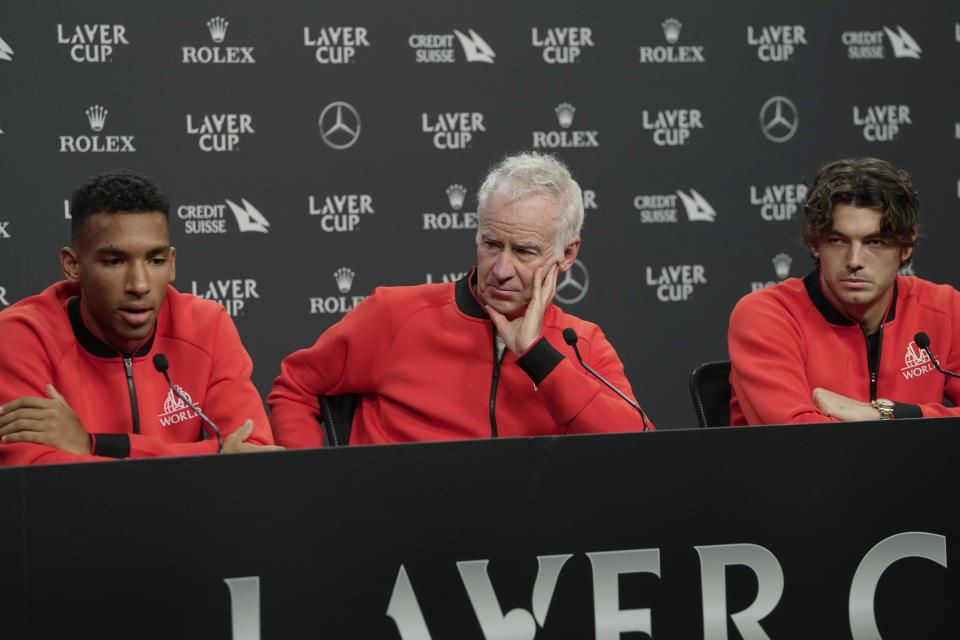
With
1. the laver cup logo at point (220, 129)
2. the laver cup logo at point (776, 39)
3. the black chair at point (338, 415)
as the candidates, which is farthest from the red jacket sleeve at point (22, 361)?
the laver cup logo at point (776, 39)

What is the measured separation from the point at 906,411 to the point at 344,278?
7.57 feet

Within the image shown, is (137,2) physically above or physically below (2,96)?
above

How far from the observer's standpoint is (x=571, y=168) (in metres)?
4.01

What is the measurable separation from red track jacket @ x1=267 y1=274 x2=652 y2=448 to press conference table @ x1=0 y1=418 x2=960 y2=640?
0.84 m

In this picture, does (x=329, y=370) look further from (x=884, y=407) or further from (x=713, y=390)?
(x=884, y=407)

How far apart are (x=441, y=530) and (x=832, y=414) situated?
3.94 feet

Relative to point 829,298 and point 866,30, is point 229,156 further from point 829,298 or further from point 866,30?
point 866,30

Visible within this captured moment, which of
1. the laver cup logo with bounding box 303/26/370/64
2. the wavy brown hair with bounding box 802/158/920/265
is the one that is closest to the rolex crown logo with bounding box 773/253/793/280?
the wavy brown hair with bounding box 802/158/920/265

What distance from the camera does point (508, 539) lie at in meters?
1.40

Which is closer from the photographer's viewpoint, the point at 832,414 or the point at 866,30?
the point at 832,414

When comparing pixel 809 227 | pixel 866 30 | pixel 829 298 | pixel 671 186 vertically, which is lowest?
pixel 829 298

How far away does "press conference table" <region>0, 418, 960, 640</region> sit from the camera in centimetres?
128

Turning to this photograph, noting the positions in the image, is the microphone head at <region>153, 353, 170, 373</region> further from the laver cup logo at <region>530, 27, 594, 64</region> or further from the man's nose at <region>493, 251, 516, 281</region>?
the laver cup logo at <region>530, 27, 594, 64</region>

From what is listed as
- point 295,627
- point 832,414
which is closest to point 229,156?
point 832,414
